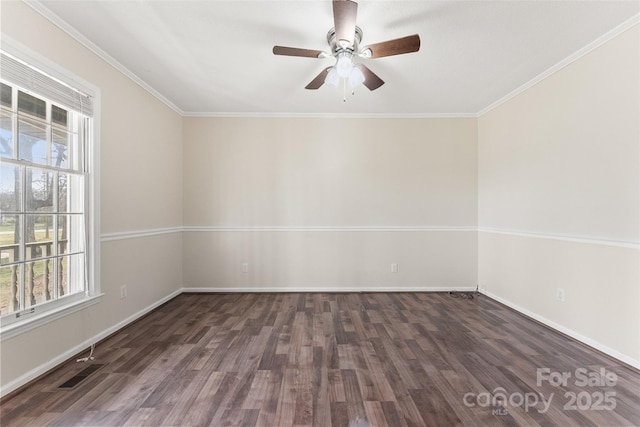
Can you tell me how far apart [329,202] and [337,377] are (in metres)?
2.43

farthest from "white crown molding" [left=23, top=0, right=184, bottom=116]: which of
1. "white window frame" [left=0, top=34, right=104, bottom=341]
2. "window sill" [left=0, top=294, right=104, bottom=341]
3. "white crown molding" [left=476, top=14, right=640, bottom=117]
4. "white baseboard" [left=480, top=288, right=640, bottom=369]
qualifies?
"white baseboard" [left=480, top=288, right=640, bottom=369]

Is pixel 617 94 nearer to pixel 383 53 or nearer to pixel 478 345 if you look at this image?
pixel 383 53

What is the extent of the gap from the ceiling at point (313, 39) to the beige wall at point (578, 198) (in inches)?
12.5

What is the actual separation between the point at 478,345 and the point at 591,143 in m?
2.01

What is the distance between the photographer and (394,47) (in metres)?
1.88

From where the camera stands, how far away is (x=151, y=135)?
318 cm

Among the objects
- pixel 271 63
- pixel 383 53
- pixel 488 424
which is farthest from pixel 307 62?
pixel 488 424

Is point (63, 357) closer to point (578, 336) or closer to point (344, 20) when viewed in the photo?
point (344, 20)

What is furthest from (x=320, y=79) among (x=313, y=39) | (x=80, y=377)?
(x=80, y=377)

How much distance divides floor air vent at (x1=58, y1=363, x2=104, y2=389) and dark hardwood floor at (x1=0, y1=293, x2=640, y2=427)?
3 cm

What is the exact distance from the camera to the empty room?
176 centimetres

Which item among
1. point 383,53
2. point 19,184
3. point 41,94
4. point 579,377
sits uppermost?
point 383,53

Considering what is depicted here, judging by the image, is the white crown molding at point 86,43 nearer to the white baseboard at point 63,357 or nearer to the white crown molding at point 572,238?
the white baseboard at point 63,357

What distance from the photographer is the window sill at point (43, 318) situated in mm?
1693
